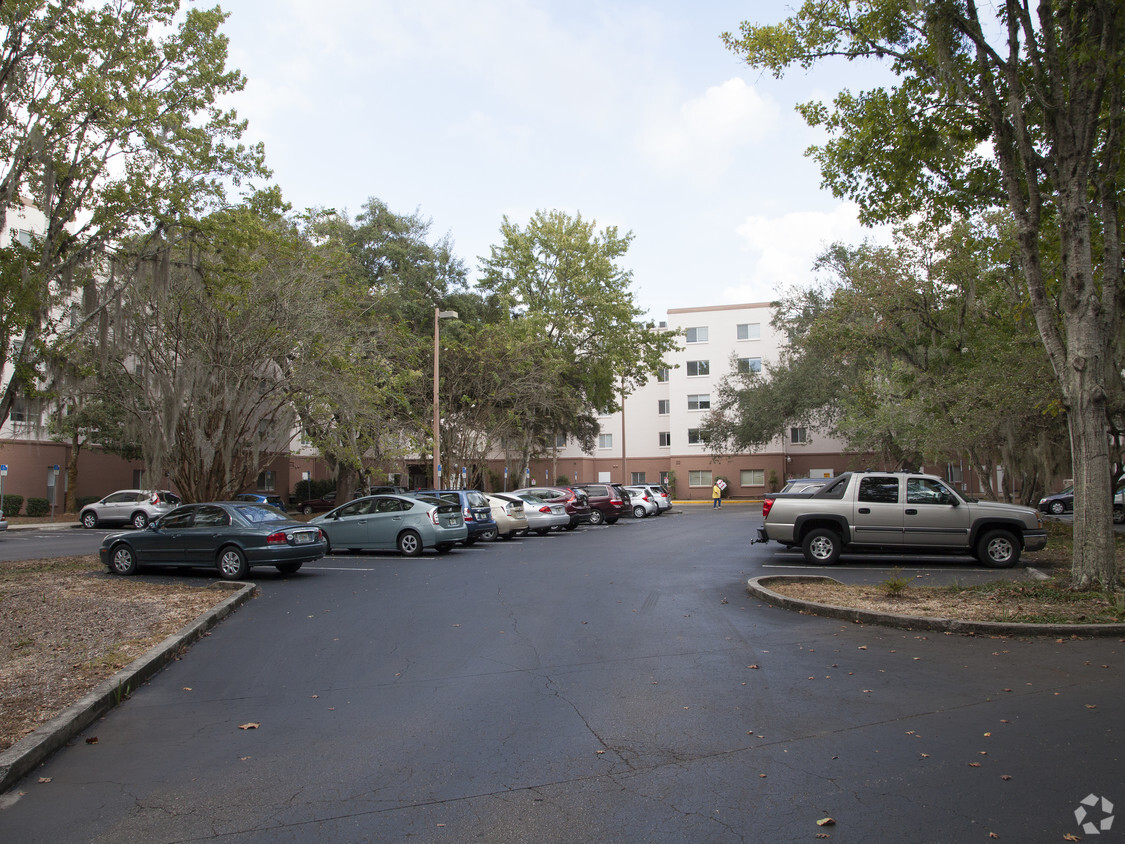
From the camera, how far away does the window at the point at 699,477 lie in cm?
6241

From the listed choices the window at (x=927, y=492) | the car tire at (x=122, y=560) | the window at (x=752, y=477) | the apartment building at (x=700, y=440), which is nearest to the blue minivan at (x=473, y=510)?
the car tire at (x=122, y=560)

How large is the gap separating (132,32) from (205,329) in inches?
240

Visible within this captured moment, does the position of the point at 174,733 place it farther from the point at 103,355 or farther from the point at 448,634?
the point at 103,355

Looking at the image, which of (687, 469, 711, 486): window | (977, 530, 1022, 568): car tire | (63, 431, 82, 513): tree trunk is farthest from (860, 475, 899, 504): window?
(687, 469, 711, 486): window

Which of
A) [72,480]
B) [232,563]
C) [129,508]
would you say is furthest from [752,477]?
[232,563]

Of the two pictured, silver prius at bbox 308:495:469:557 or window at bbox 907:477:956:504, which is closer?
window at bbox 907:477:956:504

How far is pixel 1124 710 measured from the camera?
5699mm

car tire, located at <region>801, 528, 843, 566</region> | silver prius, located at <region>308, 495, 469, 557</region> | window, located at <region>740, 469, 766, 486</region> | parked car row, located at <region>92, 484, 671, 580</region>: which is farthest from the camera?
window, located at <region>740, 469, 766, 486</region>

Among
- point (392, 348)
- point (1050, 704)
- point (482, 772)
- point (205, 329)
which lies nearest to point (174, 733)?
point (482, 772)

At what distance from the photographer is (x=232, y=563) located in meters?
14.1

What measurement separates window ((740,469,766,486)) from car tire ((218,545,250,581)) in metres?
52.1

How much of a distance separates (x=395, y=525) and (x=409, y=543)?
1.72ft

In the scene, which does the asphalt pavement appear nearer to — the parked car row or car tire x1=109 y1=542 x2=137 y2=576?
the parked car row

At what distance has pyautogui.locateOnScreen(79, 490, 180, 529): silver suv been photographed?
1224 inches
